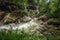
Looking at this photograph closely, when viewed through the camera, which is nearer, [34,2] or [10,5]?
[10,5]

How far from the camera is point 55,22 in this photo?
26125 millimetres

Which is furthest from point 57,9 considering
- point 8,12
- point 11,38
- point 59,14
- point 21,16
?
point 11,38

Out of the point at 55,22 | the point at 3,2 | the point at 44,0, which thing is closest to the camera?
the point at 55,22

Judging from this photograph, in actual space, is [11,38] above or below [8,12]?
above

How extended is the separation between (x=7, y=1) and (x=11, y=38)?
2525cm

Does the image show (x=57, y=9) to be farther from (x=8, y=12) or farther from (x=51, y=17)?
(x=8, y=12)

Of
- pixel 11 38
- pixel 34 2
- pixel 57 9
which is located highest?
pixel 11 38

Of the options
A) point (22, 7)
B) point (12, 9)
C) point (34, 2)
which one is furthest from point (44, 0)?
point (12, 9)

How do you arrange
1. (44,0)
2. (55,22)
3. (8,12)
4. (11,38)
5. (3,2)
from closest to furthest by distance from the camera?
1. (11,38)
2. (55,22)
3. (8,12)
4. (3,2)
5. (44,0)

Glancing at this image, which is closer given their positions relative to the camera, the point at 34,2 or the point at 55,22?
the point at 55,22

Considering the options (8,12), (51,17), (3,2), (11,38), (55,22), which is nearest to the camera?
(11,38)

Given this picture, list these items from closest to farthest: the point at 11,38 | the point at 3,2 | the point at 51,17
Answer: the point at 11,38 → the point at 51,17 → the point at 3,2

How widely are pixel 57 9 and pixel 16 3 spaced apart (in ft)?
34.0

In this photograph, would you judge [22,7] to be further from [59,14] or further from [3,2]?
[59,14]
